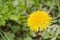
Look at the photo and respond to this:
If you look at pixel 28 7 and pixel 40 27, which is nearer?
pixel 40 27

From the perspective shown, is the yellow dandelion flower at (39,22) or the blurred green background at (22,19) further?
the blurred green background at (22,19)

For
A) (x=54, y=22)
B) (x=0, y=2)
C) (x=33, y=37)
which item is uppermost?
(x=0, y=2)

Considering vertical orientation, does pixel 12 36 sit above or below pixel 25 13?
below

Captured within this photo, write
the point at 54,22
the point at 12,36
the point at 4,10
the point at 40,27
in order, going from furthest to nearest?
the point at 54,22
the point at 12,36
the point at 4,10
the point at 40,27

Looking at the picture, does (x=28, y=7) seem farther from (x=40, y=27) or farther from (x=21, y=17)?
(x=40, y=27)

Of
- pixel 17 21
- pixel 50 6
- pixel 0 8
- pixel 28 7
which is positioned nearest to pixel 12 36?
pixel 17 21

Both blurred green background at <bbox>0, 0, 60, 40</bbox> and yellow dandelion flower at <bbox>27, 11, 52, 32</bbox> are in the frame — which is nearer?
yellow dandelion flower at <bbox>27, 11, 52, 32</bbox>

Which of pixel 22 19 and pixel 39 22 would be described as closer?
pixel 39 22

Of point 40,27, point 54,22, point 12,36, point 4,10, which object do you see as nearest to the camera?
point 40,27
